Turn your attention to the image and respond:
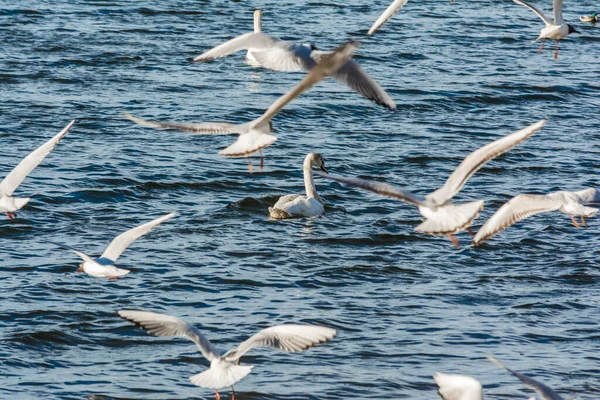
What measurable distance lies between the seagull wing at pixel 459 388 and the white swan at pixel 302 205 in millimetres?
6029

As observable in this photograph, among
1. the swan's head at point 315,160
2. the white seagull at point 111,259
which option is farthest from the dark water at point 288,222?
the white seagull at point 111,259

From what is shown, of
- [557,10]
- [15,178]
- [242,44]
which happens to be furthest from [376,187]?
[557,10]

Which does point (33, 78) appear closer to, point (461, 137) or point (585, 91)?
point (461, 137)

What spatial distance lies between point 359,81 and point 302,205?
12.8 ft

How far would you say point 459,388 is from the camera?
24.8ft

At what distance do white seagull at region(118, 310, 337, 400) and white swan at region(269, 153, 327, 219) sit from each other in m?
5.58

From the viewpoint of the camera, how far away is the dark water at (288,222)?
9555 millimetres

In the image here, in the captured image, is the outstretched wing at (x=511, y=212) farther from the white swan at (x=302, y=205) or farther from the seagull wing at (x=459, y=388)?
the white swan at (x=302, y=205)

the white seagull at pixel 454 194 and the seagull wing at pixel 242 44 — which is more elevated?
the seagull wing at pixel 242 44

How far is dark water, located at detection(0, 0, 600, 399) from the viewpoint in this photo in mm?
9555

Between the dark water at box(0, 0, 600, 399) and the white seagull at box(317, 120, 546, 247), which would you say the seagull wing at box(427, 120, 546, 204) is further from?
the dark water at box(0, 0, 600, 399)

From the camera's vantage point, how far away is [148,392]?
8797mm

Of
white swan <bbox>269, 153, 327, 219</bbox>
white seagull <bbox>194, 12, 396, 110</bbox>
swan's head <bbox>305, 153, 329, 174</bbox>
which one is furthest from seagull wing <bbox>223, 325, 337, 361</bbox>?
swan's head <bbox>305, 153, 329, 174</bbox>

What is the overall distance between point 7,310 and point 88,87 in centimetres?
891
